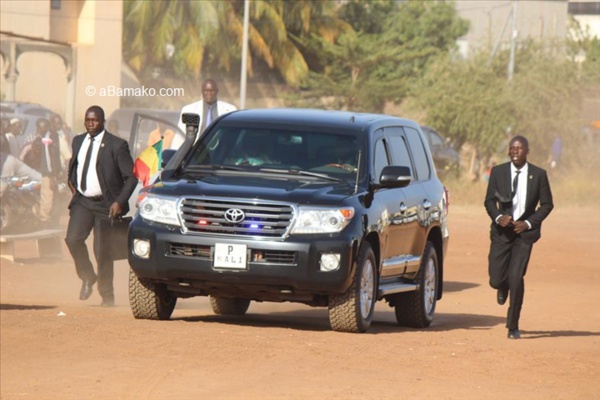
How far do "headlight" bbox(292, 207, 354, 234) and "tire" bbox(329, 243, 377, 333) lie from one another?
424 millimetres

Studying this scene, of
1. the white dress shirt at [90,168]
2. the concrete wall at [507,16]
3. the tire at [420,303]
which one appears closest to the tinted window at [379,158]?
the tire at [420,303]

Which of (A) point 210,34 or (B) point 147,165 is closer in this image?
(B) point 147,165

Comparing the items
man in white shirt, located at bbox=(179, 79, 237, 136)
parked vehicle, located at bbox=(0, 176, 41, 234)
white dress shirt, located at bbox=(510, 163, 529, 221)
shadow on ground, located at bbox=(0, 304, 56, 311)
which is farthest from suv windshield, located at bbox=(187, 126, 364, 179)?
parked vehicle, located at bbox=(0, 176, 41, 234)

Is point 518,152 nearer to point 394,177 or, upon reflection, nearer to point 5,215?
point 394,177

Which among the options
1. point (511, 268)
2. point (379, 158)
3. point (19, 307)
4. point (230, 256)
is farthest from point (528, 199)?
point (19, 307)

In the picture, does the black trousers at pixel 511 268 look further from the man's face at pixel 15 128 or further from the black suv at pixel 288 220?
the man's face at pixel 15 128

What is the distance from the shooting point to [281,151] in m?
13.0

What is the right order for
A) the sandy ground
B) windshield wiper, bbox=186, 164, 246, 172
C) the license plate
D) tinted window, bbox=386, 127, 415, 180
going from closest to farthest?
1. the sandy ground
2. the license plate
3. windshield wiper, bbox=186, 164, 246, 172
4. tinted window, bbox=386, 127, 415, 180

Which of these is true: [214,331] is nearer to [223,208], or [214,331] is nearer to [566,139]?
[223,208]

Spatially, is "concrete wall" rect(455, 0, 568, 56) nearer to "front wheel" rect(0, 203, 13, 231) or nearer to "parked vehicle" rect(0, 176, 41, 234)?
"parked vehicle" rect(0, 176, 41, 234)

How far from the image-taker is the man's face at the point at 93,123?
47.4 ft

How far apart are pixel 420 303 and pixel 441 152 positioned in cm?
2861

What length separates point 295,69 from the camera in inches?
2448

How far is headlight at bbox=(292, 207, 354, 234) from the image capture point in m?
11.9
